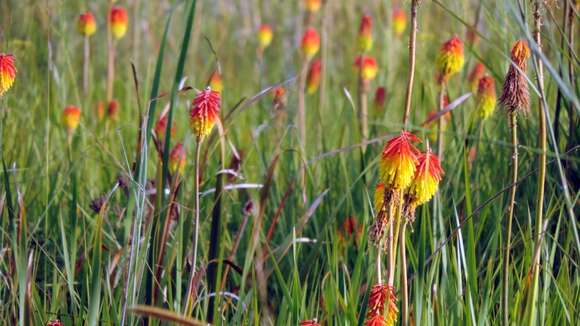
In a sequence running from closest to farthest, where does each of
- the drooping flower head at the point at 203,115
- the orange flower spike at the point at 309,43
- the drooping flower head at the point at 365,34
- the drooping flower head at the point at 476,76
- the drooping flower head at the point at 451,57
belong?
the drooping flower head at the point at 203,115, the drooping flower head at the point at 451,57, the drooping flower head at the point at 476,76, the drooping flower head at the point at 365,34, the orange flower spike at the point at 309,43

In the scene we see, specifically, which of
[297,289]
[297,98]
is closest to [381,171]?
[297,289]

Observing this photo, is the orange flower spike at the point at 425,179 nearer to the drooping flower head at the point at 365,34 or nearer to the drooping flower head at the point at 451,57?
the drooping flower head at the point at 451,57

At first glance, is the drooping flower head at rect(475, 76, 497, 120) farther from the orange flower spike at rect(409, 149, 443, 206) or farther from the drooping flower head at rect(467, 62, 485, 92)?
the orange flower spike at rect(409, 149, 443, 206)

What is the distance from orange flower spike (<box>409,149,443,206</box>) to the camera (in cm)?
149

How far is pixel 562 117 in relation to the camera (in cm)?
314

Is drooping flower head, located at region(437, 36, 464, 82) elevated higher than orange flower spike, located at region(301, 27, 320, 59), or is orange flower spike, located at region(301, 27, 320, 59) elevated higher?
orange flower spike, located at region(301, 27, 320, 59)

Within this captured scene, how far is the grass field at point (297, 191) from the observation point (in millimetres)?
1633

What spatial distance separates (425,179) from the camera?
1.49 meters

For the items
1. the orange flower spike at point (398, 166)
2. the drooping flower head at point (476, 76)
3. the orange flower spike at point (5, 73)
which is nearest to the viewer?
the orange flower spike at point (398, 166)

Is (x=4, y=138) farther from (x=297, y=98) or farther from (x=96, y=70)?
(x=96, y=70)

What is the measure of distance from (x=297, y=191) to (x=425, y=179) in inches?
51.5

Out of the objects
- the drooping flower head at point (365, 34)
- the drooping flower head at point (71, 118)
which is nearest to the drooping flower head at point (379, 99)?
the drooping flower head at point (365, 34)

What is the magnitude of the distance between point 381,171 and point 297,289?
0.43 metres

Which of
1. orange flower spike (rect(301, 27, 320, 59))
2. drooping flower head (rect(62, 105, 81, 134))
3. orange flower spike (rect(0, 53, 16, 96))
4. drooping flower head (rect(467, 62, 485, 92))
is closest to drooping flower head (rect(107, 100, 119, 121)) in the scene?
drooping flower head (rect(62, 105, 81, 134))
